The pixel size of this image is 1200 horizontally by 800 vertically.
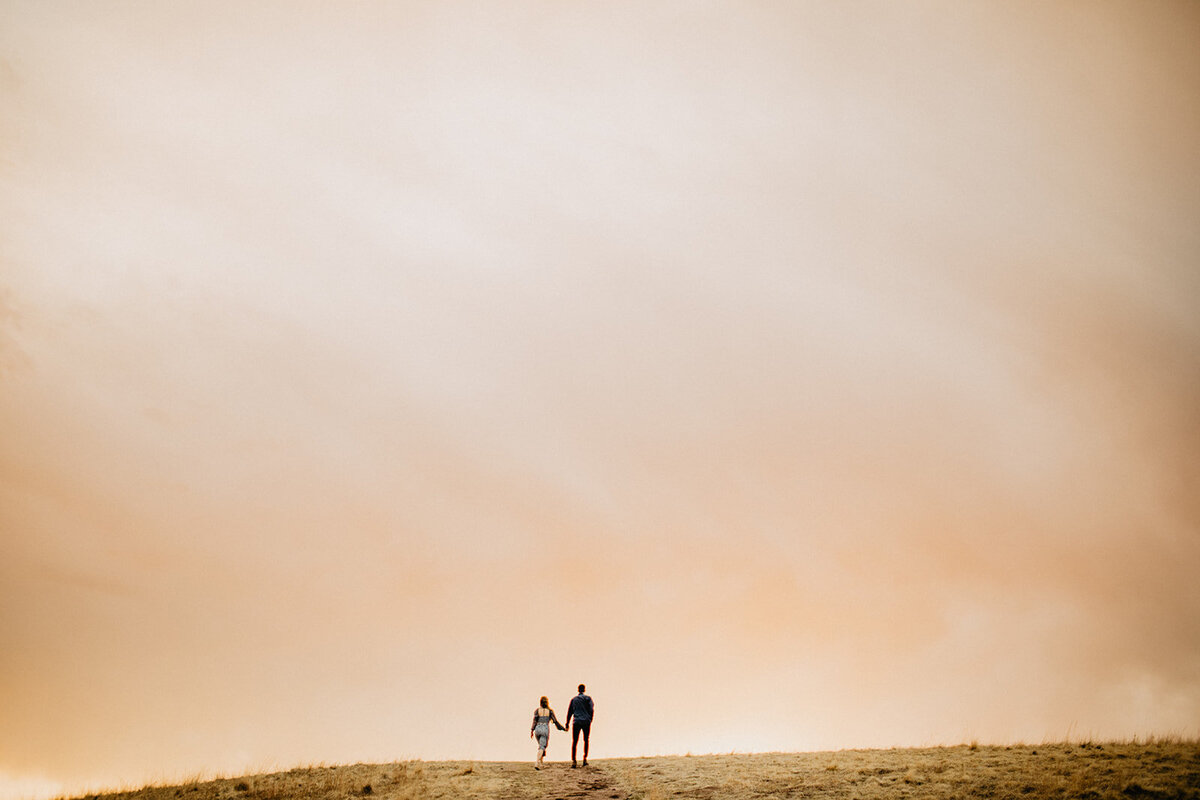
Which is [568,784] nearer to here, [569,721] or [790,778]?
[569,721]

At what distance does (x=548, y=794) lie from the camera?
65.3ft

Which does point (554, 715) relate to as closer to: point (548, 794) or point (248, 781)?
point (548, 794)

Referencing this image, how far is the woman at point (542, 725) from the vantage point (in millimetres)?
24969

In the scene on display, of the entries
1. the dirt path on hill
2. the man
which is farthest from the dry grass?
the man

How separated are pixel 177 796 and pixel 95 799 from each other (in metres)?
2.92

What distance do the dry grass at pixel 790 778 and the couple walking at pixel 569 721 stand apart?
35.5 inches

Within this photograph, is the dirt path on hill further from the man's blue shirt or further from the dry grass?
the man's blue shirt

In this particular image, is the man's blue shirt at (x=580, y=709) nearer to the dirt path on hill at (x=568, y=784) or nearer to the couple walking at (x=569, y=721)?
the couple walking at (x=569, y=721)

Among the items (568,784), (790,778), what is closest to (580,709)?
→ (568,784)

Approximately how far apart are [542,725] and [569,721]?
141 cm

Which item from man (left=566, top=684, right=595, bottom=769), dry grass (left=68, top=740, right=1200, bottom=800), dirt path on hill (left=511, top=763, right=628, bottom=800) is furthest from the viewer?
man (left=566, top=684, right=595, bottom=769)

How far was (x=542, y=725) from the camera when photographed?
25.2 meters

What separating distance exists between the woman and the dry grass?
0.84 m

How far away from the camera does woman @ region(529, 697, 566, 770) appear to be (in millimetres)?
24969
